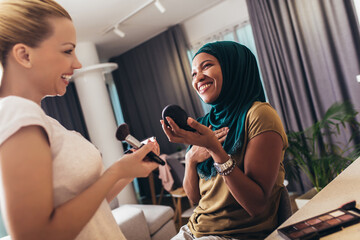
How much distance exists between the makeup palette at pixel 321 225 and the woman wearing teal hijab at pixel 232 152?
0.32 metres

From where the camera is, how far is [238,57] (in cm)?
138

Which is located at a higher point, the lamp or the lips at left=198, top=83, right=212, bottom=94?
the lamp

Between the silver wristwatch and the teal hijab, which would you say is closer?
the silver wristwatch

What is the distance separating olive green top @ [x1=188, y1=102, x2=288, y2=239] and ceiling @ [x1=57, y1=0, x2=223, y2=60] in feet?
9.36

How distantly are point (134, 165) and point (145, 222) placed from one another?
2439 millimetres

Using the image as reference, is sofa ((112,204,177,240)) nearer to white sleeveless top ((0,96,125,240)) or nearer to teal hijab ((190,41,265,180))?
teal hijab ((190,41,265,180))

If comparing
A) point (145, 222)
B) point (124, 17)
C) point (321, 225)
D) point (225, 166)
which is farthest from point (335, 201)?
point (124, 17)

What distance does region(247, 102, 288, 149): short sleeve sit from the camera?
1151 mm

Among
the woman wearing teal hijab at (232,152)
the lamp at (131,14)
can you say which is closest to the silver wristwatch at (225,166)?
the woman wearing teal hijab at (232,152)

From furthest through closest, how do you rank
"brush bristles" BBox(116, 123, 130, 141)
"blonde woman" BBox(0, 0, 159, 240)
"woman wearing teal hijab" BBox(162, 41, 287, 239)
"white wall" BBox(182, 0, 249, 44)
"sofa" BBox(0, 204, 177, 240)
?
1. "white wall" BBox(182, 0, 249, 44)
2. "sofa" BBox(0, 204, 177, 240)
3. "woman wearing teal hijab" BBox(162, 41, 287, 239)
4. "brush bristles" BBox(116, 123, 130, 141)
5. "blonde woman" BBox(0, 0, 159, 240)

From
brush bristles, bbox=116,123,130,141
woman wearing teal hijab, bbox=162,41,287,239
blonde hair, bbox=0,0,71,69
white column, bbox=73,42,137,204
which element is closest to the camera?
blonde hair, bbox=0,0,71,69

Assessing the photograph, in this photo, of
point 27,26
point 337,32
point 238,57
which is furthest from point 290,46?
point 27,26

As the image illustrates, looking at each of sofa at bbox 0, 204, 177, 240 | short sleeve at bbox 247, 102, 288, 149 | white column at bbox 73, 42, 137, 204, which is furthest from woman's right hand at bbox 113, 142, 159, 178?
white column at bbox 73, 42, 137, 204

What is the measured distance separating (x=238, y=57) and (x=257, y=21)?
2.86m
